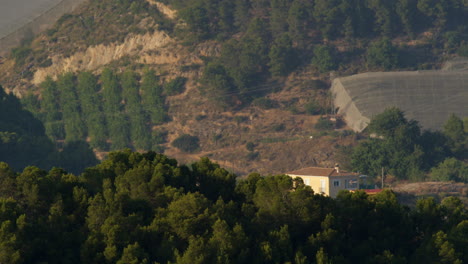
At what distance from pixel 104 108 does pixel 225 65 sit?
14.7m

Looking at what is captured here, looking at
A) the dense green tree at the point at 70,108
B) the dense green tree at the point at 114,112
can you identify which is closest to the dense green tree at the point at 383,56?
the dense green tree at the point at 114,112

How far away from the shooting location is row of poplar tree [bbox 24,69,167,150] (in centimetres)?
11538

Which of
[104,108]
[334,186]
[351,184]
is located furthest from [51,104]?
[334,186]

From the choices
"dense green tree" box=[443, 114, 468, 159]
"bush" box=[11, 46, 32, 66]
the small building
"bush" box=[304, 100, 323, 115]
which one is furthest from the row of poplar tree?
the small building

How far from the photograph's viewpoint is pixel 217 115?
11394 centimetres

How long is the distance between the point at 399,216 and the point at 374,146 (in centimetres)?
5624

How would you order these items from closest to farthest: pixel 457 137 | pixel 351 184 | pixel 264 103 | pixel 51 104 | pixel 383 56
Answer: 1. pixel 351 184
2. pixel 457 137
3. pixel 264 103
4. pixel 383 56
5. pixel 51 104

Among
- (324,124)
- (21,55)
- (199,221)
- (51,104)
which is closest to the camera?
(199,221)

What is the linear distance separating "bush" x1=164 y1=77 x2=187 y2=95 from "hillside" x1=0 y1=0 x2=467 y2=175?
6.1 inches

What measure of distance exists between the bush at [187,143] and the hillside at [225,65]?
453 millimetres

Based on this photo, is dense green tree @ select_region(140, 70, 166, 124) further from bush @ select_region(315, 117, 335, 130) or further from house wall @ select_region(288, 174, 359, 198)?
house wall @ select_region(288, 174, 359, 198)

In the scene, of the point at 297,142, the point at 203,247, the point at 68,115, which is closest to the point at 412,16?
the point at 297,142

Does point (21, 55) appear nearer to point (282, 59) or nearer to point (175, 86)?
point (175, 86)

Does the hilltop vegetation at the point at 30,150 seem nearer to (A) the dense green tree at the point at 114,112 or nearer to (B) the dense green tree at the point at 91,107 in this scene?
(A) the dense green tree at the point at 114,112
